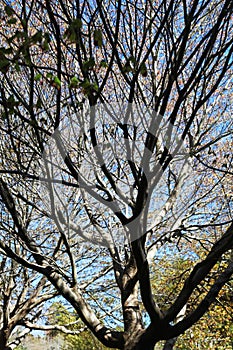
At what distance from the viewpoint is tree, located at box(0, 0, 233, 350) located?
2.73 meters

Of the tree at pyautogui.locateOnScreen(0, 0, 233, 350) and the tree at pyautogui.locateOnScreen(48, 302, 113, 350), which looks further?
the tree at pyautogui.locateOnScreen(48, 302, 113, 350)

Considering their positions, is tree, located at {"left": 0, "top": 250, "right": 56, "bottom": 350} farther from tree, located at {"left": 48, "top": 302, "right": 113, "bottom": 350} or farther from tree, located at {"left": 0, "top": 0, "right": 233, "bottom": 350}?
tree, located at {"left": 0, "top": 0, "right": 233, "bottom": 350}

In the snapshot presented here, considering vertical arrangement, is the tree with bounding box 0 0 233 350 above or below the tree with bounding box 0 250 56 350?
below

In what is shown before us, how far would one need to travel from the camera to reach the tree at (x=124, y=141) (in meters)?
2.73

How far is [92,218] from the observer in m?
4.42

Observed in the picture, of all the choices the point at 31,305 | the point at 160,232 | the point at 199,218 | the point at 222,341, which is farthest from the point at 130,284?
the point at 222,341

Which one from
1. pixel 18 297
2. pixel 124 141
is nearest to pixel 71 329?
pixel 18 297

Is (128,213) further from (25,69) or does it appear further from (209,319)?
(209,319)

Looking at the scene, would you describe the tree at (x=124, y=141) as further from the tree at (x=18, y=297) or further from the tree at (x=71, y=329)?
the tree at (x=71, y=329)

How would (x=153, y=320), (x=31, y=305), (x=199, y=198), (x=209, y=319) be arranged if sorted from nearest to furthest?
(x=153, y=320), (x=199, y=198), (x=31, y=305), (x=209, y=319)

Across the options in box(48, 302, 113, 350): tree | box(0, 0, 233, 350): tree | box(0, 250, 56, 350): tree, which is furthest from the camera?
box(48, 302, 113, 350): tree

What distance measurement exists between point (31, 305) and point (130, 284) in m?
3.33

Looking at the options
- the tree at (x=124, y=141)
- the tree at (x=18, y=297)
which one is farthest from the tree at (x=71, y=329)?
the tree at (x=124, y=141)

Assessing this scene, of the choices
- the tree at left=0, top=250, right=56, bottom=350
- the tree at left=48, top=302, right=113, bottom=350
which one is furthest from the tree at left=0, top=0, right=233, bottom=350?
the tree at left=48, top=302, right=113, bottom=350
